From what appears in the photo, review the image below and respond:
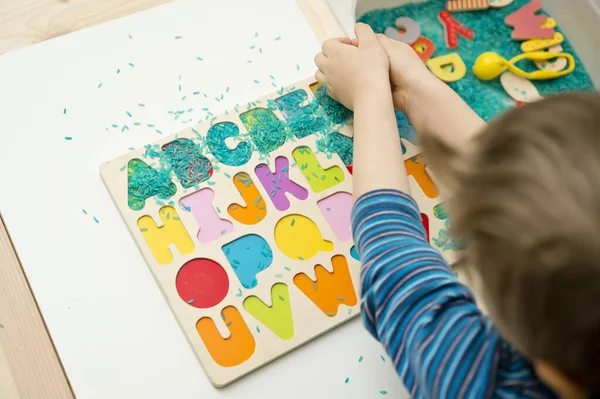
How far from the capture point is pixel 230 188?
72 cm

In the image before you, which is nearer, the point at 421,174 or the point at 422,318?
the point at 422,318

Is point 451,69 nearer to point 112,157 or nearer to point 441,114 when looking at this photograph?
point 441,114

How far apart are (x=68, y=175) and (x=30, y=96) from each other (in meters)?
0.13

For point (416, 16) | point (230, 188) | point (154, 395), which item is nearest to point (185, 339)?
point (154, 395)

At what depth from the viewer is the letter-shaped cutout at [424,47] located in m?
0.95

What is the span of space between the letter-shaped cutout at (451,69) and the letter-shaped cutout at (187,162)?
0.40 meters

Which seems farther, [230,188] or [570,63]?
[570,63]

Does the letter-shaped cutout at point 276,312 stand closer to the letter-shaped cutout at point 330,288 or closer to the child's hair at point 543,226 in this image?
the letter-shaped cutout at point 330,288

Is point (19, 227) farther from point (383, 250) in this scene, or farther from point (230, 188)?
point (383, 250)

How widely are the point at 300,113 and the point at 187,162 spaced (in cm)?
16

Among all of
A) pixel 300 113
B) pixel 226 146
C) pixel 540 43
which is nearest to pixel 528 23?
pixel 540 43

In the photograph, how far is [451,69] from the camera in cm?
94

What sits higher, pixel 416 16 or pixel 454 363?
pixel 416 16

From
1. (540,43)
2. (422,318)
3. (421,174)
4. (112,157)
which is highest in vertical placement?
(112,157)
